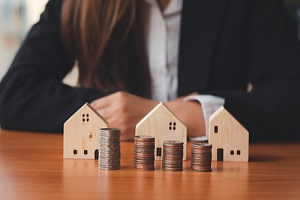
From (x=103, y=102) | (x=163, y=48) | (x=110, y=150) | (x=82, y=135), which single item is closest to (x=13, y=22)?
(x=163, y=48)

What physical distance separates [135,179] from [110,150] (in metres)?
0.08

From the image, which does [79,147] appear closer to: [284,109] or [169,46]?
[284,109]

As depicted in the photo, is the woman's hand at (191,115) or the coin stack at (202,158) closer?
the coin stack at (202,158)

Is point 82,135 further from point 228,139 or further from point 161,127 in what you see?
point 228,139

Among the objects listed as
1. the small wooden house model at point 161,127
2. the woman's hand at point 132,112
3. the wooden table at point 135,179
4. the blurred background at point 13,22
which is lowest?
the wooden table at point 135,179

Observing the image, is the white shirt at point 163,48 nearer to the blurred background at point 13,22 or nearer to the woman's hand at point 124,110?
the woman's hand at point 124,110

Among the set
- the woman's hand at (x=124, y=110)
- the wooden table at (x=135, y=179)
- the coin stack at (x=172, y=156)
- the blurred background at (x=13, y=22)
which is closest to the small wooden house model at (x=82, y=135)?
the wooden table at (x=135, y=179)

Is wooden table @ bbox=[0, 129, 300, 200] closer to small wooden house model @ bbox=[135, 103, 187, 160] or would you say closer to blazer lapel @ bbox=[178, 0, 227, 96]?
small wooden house model @ bbox=[135, 103, 187, 160]

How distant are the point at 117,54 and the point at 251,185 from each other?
2.99 ft

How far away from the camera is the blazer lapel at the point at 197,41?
5.21 ft

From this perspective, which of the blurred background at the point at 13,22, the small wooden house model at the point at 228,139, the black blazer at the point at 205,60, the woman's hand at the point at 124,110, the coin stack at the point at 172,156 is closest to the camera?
the coin stack at the point at 172,156

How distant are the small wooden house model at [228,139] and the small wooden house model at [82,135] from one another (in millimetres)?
181

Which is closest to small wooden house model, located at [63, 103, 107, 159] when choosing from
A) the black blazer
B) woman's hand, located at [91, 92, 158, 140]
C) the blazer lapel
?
woman's hand, located at [91, 92, 158, 140]

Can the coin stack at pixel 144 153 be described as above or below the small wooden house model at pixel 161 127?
below
